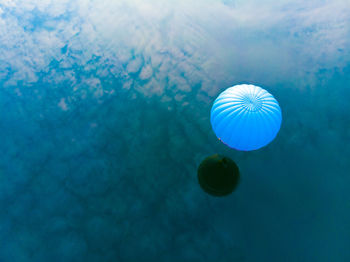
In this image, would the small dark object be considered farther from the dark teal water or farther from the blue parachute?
the blue parachute

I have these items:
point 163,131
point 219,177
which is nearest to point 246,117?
point 219,177

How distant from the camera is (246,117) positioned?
3617 mm

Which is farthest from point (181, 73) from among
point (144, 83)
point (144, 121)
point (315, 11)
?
point (315, 11)

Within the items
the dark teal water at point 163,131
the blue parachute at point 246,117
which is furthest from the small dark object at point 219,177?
the blue parachute at point 246,117

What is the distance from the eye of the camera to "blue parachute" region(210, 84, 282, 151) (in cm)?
363

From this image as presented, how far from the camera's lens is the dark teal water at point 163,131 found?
4121mm

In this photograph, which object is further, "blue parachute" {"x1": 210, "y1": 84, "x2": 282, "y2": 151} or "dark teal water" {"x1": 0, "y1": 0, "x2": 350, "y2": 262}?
"dark teal water" {"x1": 0, "y1": 0, "x2": 350, "y2": 262}

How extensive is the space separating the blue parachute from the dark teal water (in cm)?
84

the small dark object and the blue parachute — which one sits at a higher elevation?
the blue parachute

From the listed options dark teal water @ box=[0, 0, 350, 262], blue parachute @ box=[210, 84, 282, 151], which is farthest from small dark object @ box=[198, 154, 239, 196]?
blue parachute @ box=[210, 84, 282, 151]

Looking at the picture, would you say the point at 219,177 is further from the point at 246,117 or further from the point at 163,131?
the point at 163,131

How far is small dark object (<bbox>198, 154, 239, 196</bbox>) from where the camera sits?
4206 millimetres

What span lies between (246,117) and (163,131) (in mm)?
1948

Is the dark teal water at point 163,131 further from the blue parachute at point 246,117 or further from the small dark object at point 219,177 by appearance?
the blue parachute at point 246,117
